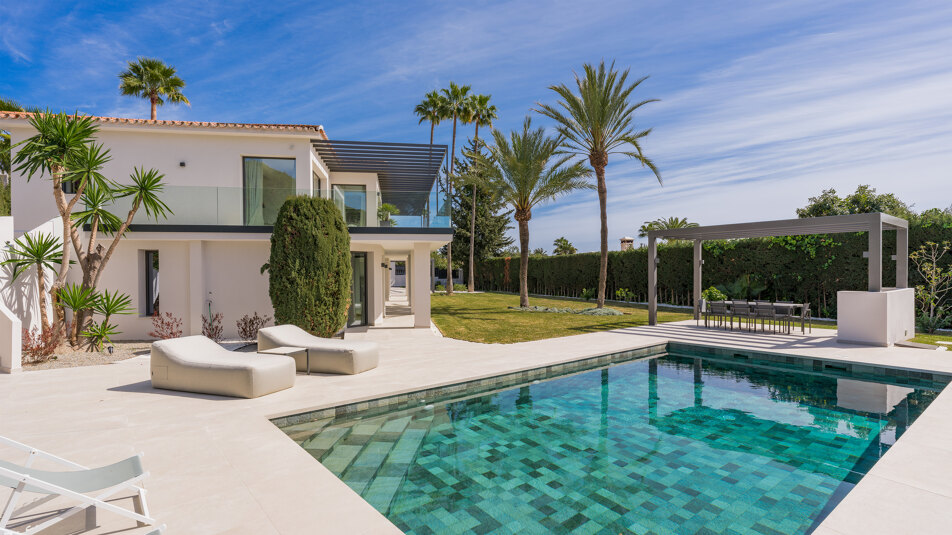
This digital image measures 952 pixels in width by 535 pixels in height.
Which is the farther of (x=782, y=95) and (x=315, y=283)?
(x=782, y=95)

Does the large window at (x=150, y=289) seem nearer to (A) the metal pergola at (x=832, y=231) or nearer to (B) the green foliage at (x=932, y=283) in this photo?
(A) the metal pergola at (x=832, y=231)

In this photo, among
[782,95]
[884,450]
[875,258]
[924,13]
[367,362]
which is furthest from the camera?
[782,95]

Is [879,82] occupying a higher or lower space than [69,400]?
higher

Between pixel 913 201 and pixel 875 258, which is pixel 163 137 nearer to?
pixel 875 258

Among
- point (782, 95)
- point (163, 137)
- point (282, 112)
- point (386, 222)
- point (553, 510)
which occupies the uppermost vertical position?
point (282, 112)

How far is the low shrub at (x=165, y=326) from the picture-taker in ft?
39.9

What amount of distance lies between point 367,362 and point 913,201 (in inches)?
1397

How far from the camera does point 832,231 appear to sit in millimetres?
12305

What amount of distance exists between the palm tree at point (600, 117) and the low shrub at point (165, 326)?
52.1 ft

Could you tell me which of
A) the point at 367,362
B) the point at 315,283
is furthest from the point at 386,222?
the point at 367,362

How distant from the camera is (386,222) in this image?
13797mm

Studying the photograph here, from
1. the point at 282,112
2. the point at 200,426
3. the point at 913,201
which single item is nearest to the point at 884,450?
the point at 200,426

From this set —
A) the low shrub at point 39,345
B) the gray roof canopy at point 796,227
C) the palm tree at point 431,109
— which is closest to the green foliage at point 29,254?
the low shrub at point 39,345

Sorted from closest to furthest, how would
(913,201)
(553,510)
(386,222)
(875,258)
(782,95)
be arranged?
(553,510), (875,258), (782,95), (386,222), (913,201)
